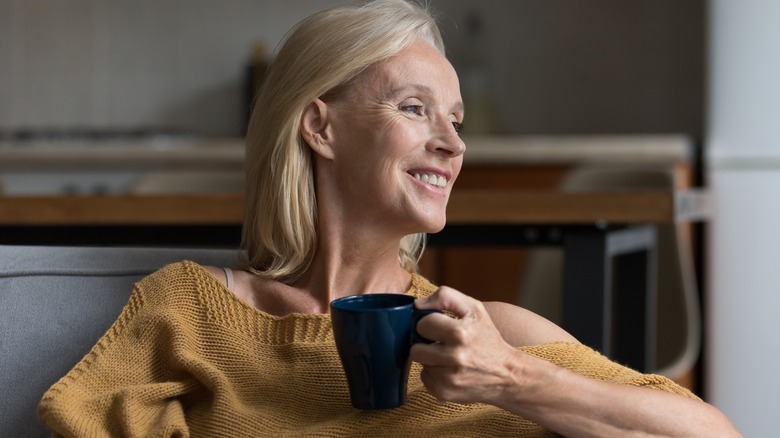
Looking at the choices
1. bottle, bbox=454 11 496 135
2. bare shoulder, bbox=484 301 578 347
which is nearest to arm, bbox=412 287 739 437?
bare shoulder, bbox=484 301 578 347

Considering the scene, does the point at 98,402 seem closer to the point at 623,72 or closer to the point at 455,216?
the point at 455,216

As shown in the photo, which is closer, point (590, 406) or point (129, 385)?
point (590, 406)

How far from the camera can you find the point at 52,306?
148cm

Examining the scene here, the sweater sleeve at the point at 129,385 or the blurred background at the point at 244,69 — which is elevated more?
the blurred background at the point at 244,69

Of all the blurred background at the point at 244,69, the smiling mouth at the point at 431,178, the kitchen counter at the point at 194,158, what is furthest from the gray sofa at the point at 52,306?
the blurred background at the point at 244,69

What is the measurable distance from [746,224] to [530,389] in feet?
9.11

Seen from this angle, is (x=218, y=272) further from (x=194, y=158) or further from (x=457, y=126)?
(x=194, y=158)

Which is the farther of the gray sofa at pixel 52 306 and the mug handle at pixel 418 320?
the gray sofa at pixel 52 306

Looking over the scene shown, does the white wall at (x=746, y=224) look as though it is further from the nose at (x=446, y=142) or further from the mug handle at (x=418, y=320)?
the mug handle at (x=418, y=320)

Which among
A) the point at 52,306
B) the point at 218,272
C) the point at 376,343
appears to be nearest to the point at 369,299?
the point at 376,343

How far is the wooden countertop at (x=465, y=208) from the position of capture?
6.58ft

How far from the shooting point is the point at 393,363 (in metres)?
1.10

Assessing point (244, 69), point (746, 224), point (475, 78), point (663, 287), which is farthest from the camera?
point (244, 69)

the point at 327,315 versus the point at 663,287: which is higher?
the point at 327,315
